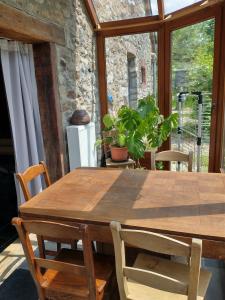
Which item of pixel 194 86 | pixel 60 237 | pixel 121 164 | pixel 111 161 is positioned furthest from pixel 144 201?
pixel 194 86

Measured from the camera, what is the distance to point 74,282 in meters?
1.46

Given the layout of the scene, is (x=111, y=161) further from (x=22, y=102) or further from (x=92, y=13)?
(x=92, y=13)

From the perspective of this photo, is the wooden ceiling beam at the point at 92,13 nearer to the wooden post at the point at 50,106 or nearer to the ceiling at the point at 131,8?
the ceiling at the point at 131,8

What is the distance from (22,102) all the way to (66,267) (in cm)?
193

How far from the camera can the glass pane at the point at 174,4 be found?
10.5ft

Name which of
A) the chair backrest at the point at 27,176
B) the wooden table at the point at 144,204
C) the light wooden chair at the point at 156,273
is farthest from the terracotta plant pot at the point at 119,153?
the light wooden chair at the point at 156,273

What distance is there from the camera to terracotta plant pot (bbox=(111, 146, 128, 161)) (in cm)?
365

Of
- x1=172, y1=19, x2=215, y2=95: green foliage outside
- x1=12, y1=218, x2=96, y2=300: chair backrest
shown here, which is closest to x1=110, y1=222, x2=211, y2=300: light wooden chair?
x1=12, y1=218, x2=96, y2=300: chair backrest

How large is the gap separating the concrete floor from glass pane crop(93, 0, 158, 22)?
10.6ft

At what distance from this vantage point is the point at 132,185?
1.90 meters

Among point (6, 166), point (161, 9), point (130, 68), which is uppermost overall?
point (161, 9)

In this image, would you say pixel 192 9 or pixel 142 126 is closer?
pixel 192 9

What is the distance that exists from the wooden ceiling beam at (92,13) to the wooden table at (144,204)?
8.63ft

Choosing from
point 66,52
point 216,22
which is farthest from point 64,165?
point 216,22
